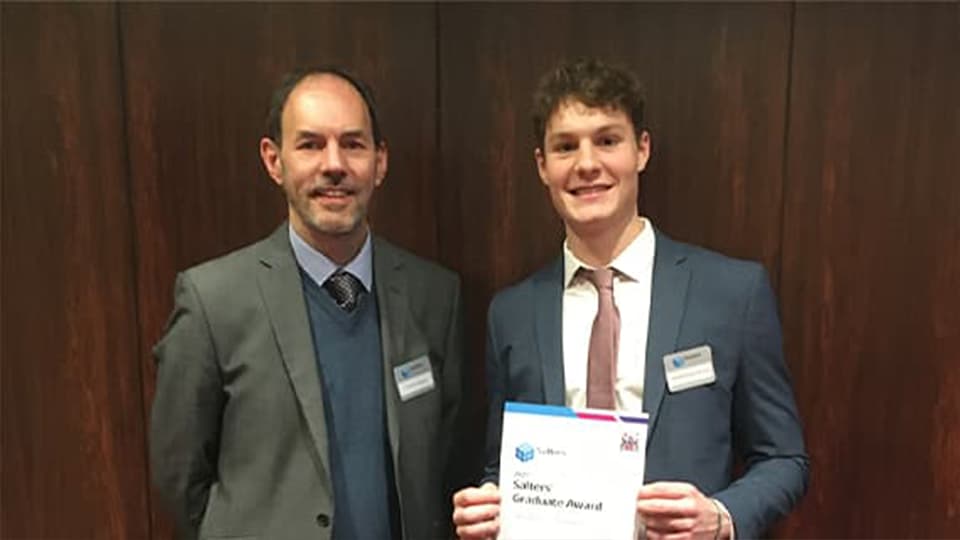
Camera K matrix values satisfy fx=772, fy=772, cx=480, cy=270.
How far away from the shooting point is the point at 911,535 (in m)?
2.12

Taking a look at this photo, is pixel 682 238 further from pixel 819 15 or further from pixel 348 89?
pixel 348 89

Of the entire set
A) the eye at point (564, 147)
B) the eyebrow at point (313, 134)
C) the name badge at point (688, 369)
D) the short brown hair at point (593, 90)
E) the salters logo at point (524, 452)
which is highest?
the short brown hair at point (593, 90)

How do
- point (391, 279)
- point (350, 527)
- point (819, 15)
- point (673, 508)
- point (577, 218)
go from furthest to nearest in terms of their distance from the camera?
point (819, 15), point (391, 279), point (350, 527), point (577, 218), point (673, 508)

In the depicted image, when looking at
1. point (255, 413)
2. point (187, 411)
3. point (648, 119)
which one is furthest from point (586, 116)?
point (187, 411)

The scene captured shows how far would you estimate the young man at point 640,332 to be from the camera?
1601 mm

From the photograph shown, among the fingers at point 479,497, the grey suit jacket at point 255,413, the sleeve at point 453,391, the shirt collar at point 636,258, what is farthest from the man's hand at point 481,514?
the shirt collar at point 636,258

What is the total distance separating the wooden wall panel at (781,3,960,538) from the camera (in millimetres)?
1990

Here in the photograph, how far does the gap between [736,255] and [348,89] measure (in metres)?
1.14

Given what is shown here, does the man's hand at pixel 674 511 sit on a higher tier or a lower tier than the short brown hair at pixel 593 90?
lower

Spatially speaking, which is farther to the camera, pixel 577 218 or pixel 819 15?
pixel 819 15

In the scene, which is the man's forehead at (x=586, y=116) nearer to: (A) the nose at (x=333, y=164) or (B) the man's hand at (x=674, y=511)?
(A) the nose at (x=333, y=164)

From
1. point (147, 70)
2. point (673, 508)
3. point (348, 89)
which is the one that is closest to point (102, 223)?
point (147, 70)

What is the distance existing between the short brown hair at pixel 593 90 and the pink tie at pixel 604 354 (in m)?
0.39

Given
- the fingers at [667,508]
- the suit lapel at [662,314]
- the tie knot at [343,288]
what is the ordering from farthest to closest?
the tie knot at [343,288]
the suit lapel at [662,314]
the fingers at [667,508]
